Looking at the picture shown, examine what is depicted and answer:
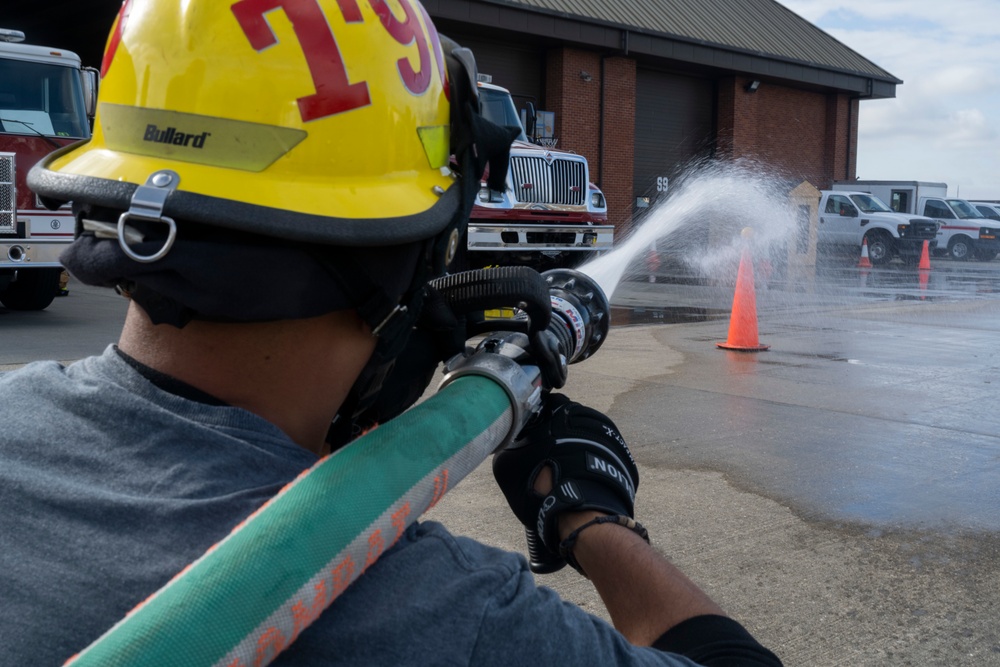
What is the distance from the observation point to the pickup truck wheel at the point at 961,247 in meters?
31.0

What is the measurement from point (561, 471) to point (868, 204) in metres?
29.3

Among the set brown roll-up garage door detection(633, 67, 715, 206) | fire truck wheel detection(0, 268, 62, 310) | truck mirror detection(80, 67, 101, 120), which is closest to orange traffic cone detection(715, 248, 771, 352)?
truck mirror detection(80, 67, 101, 120)

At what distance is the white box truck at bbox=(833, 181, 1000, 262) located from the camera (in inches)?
1213

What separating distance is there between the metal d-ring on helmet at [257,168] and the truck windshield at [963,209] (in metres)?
34.4

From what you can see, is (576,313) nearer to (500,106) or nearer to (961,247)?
(500,106)

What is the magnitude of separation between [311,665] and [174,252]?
462 millimetres

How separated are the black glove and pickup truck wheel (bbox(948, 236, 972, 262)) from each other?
32.4 m

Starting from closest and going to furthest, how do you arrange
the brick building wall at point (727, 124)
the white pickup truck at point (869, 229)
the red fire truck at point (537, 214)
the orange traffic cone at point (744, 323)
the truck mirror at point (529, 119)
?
the orange traffic cone at point (744, 323)
the red fire truck at point (537, 214)
the truck mirror at point (529, 119)
the brick building wall at point (727, 124)
the white pickup truck at point (869, 229)

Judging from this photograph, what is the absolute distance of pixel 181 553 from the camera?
1051 mm

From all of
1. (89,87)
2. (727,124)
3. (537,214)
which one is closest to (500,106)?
(537,214)

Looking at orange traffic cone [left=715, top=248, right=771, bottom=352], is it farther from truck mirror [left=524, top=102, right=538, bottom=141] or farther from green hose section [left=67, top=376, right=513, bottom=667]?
green hose section [left=67, top=376, right=513, bottom=667]

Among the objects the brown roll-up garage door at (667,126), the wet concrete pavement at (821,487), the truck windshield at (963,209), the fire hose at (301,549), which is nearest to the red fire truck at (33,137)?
the wet concrete pavement at (821,487)

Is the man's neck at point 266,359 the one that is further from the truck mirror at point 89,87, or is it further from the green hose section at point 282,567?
the truck mirror at point 89,87

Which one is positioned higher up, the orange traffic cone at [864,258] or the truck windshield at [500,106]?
the truck windshield at [500,106]
